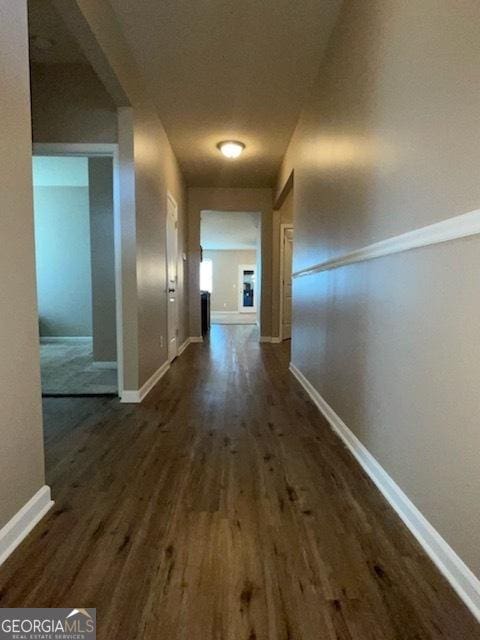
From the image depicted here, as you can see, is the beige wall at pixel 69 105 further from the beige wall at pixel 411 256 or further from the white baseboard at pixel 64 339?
the white baseboard at pixel 64 339

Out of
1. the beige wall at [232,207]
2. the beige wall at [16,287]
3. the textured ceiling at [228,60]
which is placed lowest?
the beige wall at [16,287]

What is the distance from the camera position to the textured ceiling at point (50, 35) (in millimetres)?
2422

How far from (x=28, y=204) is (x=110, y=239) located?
118 inches

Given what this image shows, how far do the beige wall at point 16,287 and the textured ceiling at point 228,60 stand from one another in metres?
1.47

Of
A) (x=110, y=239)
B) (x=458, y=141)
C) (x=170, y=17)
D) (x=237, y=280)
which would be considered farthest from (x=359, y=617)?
(x=237, y=280)

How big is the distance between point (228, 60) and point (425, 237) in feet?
8.01

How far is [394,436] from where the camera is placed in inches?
60.5

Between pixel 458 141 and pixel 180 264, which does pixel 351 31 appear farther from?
pixel 180 264

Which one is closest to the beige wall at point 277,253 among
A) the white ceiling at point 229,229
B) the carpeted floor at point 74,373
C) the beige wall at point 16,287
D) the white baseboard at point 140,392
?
the white ceiling at point 229,229

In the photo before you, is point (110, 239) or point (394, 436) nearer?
point (394, 436)

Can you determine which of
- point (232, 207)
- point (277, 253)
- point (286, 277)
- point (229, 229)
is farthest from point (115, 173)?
point (229, 229)

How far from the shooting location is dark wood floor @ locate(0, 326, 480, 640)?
100 centimetres

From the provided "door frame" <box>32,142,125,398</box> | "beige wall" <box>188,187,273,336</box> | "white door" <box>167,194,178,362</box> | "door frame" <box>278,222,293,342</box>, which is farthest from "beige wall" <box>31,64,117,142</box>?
"door frame" <box>278,222,293,342</box>

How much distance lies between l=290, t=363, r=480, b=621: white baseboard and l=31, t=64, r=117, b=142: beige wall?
277 cm
